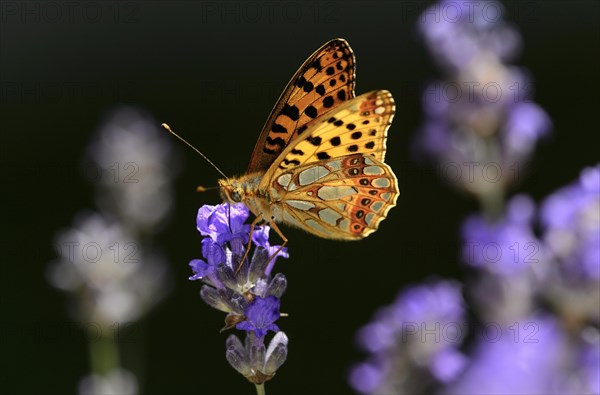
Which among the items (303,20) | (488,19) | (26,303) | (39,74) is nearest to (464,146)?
(488,19)

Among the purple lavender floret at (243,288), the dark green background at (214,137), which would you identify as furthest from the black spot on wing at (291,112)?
the dark green background at (214,137)

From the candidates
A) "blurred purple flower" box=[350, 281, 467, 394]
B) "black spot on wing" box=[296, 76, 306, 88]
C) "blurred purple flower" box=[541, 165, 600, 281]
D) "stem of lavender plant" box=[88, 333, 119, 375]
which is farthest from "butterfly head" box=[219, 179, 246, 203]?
"stem of lavender plant" box=[88, 333, 119, 375]

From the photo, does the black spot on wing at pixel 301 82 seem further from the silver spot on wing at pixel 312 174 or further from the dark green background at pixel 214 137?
the dark green background at pixel 214 137

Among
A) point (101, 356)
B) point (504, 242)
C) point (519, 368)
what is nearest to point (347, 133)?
point (504, 242)

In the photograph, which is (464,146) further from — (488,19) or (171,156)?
(171,156)

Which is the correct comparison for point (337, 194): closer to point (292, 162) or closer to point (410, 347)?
point (292, 162)

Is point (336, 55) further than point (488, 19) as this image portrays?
No

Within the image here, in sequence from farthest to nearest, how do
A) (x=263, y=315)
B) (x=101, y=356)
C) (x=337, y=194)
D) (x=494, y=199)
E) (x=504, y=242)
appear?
1. (x=101, y=356)
2. (x=494, y=199)
3. (x=504, y=242)
4. (x=337, y=194)
5. (x=263, y=315)
